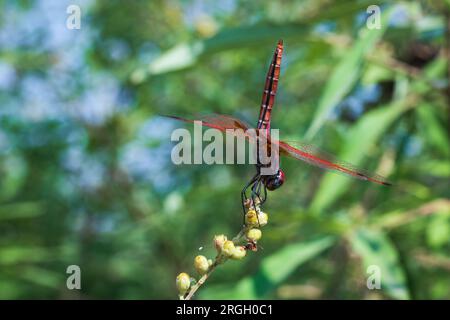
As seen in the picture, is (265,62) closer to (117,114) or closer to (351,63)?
(117,114)

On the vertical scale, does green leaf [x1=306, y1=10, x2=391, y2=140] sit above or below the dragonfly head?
above

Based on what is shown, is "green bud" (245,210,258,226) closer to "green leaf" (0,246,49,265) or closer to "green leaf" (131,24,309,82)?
"green leaf" (131,24,309,82)

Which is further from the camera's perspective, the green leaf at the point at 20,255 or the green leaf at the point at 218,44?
the green leaf at the point at 20,255

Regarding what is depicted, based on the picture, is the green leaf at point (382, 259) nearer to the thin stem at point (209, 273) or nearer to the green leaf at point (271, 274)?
the green leaf at point (271, 274)

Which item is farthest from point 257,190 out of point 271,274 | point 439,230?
point 439,230

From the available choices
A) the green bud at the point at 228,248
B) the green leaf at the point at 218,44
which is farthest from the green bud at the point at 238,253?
the green leaf at the point at 218,44

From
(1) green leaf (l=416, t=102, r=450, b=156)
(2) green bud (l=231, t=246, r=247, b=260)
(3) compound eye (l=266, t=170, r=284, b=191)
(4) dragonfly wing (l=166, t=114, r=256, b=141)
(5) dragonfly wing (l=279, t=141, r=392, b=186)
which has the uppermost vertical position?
(1) green leaf (l=416, t=102, r=450, b=156)

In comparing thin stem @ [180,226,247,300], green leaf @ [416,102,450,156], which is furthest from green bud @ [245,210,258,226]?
green leaf @ [416,102,450,156]
